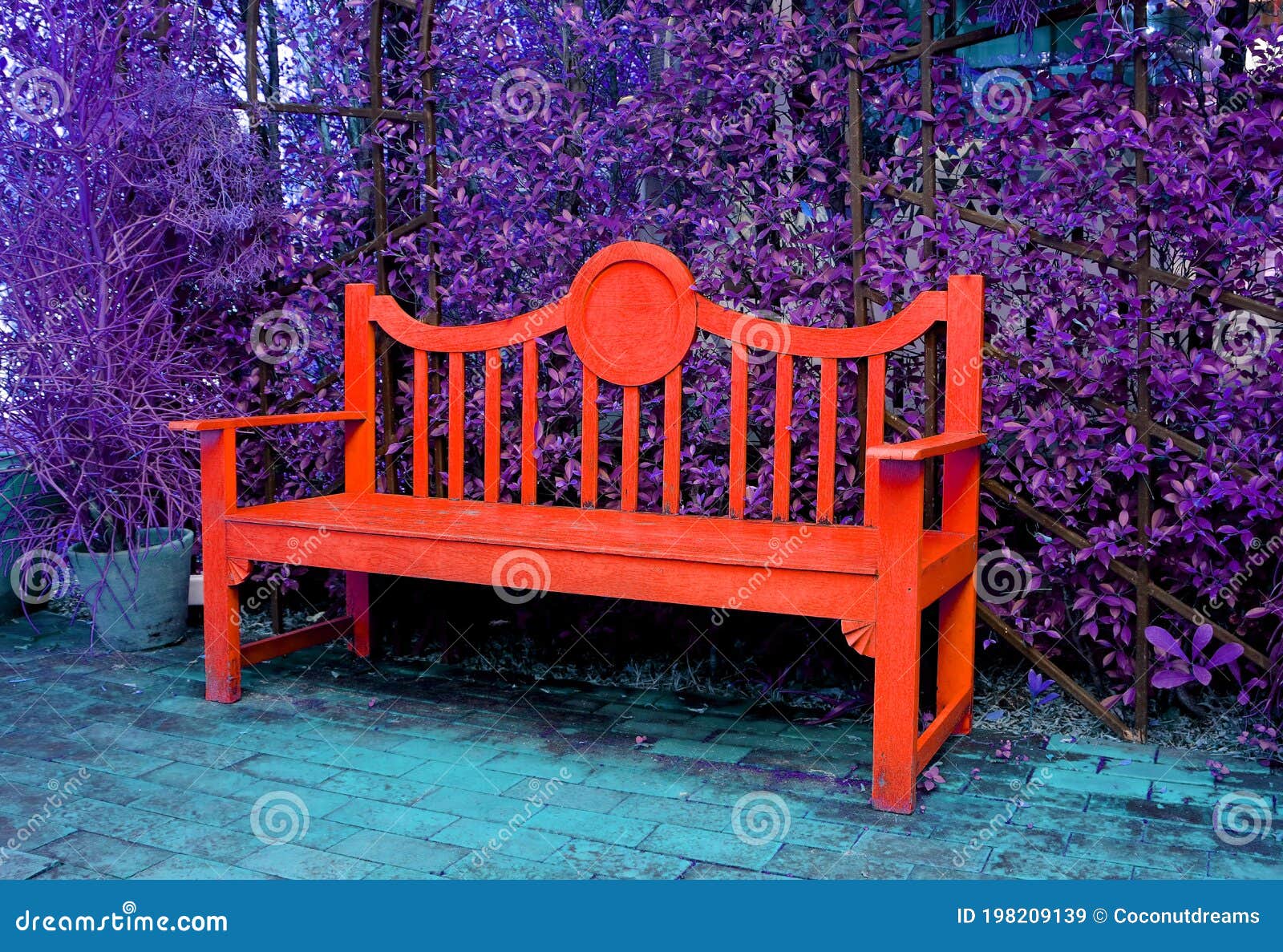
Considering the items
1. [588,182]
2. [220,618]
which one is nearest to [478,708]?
[220,618]

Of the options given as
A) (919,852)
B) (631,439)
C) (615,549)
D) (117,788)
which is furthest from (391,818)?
(631,439)

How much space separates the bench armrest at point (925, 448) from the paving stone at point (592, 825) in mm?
933

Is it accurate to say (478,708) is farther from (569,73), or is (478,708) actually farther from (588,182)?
(569,73)

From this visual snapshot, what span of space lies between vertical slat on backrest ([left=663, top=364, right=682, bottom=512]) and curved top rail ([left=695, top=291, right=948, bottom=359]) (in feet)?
0.59

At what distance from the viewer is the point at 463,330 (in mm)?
3547

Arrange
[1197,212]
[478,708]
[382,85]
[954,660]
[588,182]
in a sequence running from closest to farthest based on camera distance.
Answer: [1197,212]
[954,660]
[478,708]
[588,182]
[382,85]

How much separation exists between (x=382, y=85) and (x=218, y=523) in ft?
5.14

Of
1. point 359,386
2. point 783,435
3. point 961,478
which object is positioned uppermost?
point 359,386

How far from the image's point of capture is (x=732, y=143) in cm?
340

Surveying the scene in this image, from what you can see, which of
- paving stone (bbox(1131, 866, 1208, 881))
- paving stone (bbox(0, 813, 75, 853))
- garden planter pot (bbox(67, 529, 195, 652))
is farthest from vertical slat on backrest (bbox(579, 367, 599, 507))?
paving stone (bbox(1131, 866, 1208, 881))

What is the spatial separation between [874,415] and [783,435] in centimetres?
25

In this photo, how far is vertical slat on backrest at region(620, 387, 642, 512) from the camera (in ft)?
10.8

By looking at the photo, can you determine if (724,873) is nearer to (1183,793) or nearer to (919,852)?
(919,852)

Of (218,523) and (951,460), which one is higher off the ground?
(951,460)
